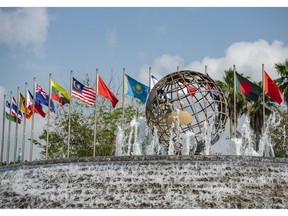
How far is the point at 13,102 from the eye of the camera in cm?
2870

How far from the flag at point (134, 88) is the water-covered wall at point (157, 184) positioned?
955cm

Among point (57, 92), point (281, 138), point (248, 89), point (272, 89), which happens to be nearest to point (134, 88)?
point (57, 92)

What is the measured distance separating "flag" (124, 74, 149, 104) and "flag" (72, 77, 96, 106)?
1.60 m

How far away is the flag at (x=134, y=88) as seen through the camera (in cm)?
2497

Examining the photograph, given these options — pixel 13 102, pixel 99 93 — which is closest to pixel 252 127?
pixel 99 93

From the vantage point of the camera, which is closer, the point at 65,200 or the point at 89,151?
the point at 65,200

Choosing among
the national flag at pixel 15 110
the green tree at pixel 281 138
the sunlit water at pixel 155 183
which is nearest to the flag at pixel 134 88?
the national flag at pixel 15 110

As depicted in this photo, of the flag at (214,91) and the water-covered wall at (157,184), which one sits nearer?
the water-covered wall at (157,184)

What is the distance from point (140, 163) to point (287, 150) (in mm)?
19783

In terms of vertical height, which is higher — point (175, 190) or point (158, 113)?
point (158, 113)

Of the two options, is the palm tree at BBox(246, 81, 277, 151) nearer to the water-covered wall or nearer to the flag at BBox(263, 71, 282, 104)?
the flag at BBox(263, 71, 282, 104)

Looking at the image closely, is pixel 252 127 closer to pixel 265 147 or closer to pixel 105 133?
pixel 265 147

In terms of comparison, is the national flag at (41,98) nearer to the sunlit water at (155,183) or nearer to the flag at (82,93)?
the flag at (82,93)

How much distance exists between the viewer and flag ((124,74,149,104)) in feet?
81.9
